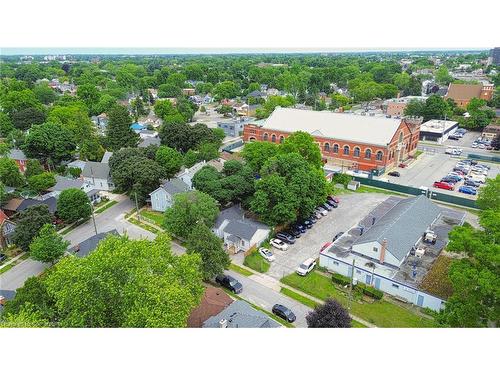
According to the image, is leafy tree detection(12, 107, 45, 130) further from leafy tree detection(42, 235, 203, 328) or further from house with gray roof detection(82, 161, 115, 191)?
leafy tree detection(42, 235, 203, 328)

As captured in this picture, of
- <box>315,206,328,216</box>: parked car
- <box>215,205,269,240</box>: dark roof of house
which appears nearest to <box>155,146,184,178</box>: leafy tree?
<box>215,205,269,240</box>: dark roof of house

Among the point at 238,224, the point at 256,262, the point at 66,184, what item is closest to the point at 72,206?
the point at 66,184

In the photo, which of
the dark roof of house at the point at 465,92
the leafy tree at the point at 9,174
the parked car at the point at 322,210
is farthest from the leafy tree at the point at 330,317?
the dark roof of house at the point at 465,92

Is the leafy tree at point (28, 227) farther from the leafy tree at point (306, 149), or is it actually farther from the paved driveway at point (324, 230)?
the leafy tree at point (306, 149)

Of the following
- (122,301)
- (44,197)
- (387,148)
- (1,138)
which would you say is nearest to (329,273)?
(122,301)

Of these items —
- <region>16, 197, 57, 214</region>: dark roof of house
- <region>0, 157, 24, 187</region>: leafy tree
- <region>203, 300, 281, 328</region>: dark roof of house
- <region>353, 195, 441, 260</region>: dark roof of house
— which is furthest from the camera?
<region>0, 157, 24, 187</region>: leafy tree

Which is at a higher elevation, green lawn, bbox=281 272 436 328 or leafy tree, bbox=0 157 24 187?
leafy tree, bbox=0 157 24 187
